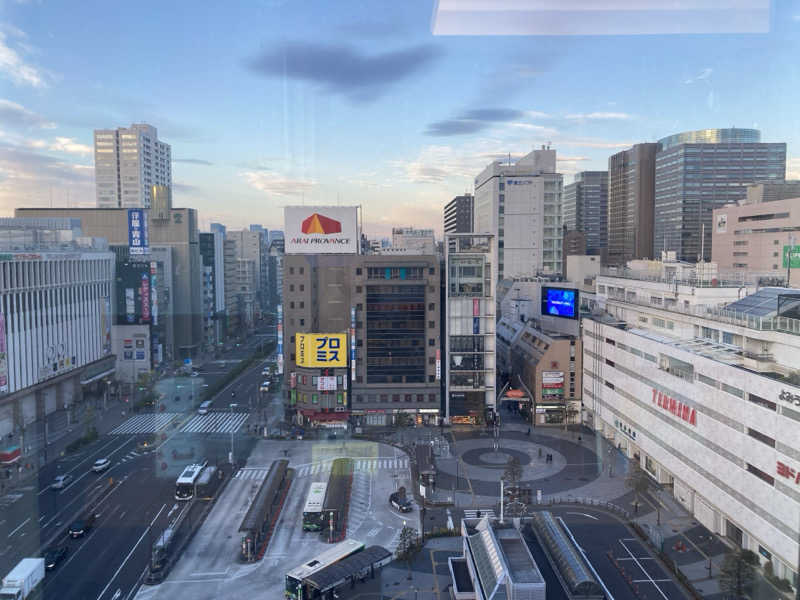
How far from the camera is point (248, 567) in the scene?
713 cm

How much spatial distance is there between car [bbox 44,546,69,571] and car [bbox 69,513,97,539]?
37 cm

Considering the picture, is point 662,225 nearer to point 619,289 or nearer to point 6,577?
point 619,289

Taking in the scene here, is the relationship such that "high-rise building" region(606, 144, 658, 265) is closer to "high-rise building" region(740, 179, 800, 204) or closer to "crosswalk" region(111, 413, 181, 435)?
"high-rise building" region(740, 179, 800, 204)

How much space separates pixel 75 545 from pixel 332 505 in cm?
329

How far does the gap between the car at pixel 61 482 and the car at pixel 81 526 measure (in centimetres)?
156

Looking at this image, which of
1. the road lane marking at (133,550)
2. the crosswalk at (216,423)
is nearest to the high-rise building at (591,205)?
the crosswalk at (216,423)

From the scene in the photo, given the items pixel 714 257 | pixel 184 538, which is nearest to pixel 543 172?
pixel 714 257

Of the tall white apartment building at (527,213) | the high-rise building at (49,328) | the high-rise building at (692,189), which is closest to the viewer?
the high-rise building at (49,328)

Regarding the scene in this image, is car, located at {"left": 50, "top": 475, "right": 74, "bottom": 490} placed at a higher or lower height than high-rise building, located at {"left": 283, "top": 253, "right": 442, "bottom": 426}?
lower

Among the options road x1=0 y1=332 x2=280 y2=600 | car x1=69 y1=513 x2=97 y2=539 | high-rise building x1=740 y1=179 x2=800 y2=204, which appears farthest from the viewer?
high-rise building x1=740 y1=179 x2=800 y2=204

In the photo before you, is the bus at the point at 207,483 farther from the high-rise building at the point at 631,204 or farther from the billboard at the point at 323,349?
the high-rise building at the point at 631,204

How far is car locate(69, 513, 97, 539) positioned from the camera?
25.6ft

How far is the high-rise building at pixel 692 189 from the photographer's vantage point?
21969 mm

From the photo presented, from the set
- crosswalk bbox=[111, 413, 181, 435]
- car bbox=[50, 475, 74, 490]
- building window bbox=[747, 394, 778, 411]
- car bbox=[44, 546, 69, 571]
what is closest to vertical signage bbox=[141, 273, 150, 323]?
crosswalk bbox=[111, 413, 181, 435]
